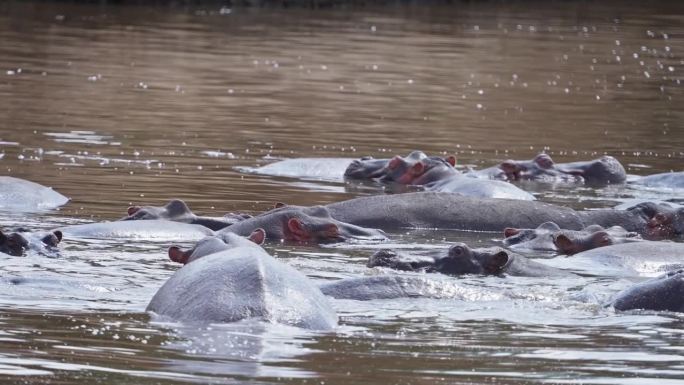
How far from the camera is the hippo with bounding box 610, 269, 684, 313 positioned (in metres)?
7.25

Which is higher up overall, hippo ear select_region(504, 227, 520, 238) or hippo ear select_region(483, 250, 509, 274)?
hippo ear select_region(483, 250, 509, 274)

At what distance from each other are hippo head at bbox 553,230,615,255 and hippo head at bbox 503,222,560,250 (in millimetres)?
114

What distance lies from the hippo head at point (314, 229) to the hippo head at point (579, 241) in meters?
1.06

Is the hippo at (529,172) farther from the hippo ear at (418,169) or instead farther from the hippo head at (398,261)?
the hippo head at (398,261)

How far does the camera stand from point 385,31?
109 feet

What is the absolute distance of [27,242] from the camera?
27.6 feet

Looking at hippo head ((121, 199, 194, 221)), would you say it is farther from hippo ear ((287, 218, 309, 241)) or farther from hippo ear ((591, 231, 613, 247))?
hippo ear ((591, 231, 613, 247))

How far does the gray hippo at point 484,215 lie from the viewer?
34.8ft

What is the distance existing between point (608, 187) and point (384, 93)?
8.56 metres

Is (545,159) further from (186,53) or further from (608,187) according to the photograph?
(186,53)

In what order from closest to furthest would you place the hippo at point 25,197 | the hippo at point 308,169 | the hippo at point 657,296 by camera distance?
the hippo at point 657,296
the hippo at point 25,197
the hippo at point 308,169

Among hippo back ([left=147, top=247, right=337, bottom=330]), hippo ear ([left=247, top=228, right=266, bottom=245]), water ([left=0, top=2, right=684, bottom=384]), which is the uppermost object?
hippo back ([left=147, top=247, right=337, bottom=330])

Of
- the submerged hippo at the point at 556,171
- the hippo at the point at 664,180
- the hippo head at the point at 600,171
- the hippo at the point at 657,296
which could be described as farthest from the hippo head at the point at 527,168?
the hippo at the point at 657,296

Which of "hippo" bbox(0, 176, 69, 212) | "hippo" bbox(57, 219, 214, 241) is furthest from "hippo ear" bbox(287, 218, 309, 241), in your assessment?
"hippo" bbox(0, 176, 69, 212)
